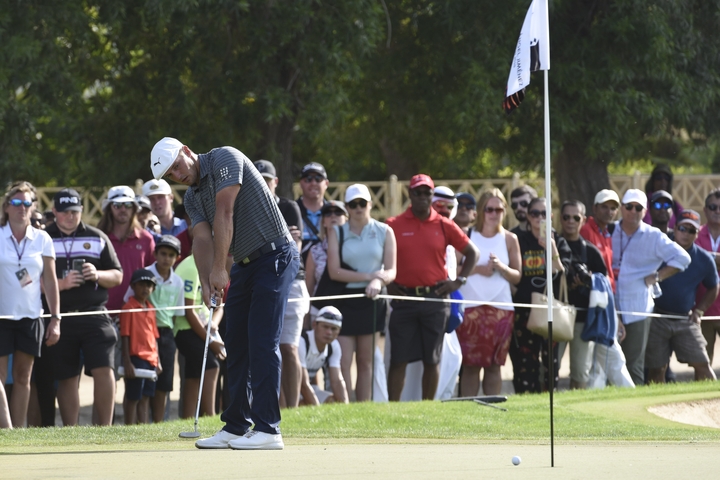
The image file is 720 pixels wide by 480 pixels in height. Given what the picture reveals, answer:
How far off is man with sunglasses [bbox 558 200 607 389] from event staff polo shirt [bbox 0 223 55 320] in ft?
17.6

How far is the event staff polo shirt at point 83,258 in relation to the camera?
33.9 ft

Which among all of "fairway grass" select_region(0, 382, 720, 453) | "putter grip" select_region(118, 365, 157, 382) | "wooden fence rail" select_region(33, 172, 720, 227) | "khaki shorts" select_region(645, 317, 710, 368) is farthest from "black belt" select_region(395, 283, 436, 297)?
"wooden fence rail" select_region(33, 172, 720, 227)

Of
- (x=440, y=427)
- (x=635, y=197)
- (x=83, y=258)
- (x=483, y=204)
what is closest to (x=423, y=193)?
(x=483, y=204)

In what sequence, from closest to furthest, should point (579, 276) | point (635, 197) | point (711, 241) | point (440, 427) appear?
point (440, 427)
point (579, 276)
point (635, 197)
point (711, 241)

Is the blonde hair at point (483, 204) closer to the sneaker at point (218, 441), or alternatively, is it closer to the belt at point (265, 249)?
the belt at point (265, 249)

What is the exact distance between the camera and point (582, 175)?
64.3 ft

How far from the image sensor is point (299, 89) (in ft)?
58.6

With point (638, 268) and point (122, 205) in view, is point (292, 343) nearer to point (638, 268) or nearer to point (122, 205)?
point (122, 205)

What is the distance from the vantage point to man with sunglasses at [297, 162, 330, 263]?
12.2 metres

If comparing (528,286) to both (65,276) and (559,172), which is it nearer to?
(65,276)

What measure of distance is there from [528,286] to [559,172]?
7935mm

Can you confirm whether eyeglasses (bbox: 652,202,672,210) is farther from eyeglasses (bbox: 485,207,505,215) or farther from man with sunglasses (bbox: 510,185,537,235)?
eyeglasses (bbox: 485,207,505,215)

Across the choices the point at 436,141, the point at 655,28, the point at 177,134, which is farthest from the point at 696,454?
the point at 436,141

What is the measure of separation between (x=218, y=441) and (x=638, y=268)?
679 cm
